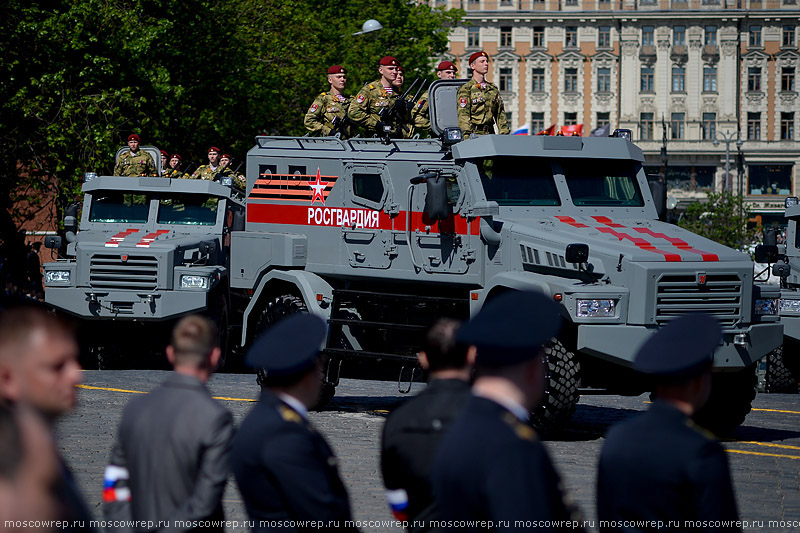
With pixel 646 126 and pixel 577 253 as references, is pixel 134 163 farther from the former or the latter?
pixel 646 126

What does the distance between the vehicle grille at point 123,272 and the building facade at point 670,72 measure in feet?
233

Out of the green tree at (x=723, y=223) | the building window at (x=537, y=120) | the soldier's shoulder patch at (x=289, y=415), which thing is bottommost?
the green tree at (x=723, y=223)

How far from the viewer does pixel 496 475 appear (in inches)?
128

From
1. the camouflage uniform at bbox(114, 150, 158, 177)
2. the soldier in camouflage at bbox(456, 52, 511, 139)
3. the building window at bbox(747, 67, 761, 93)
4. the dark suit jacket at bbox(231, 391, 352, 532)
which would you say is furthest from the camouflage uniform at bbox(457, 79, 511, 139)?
the building window at bbox(747, 67, 761, 93)

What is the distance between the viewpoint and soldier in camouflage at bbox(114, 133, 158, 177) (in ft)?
62.6

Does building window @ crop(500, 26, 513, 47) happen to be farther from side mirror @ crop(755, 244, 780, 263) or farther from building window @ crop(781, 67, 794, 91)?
side mirror @ crop(755, 244, 780, 263)

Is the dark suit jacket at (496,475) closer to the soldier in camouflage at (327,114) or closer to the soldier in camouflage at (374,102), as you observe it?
the soldier in camouflage at (374,102)

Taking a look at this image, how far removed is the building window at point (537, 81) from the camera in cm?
8938

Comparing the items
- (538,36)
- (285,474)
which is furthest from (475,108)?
(538,36)

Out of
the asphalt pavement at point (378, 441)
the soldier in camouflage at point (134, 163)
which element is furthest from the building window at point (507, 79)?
the asphalt pavement at point (378, 441)

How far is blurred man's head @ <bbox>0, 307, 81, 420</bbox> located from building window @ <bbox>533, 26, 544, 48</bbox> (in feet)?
285

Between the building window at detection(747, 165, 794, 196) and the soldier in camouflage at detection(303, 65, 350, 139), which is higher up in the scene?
the soldier in camouflage at detection(303, 65, 350, 139)

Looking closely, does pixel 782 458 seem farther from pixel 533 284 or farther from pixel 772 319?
pixel 533 284

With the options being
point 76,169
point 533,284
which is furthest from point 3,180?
point 533,284
